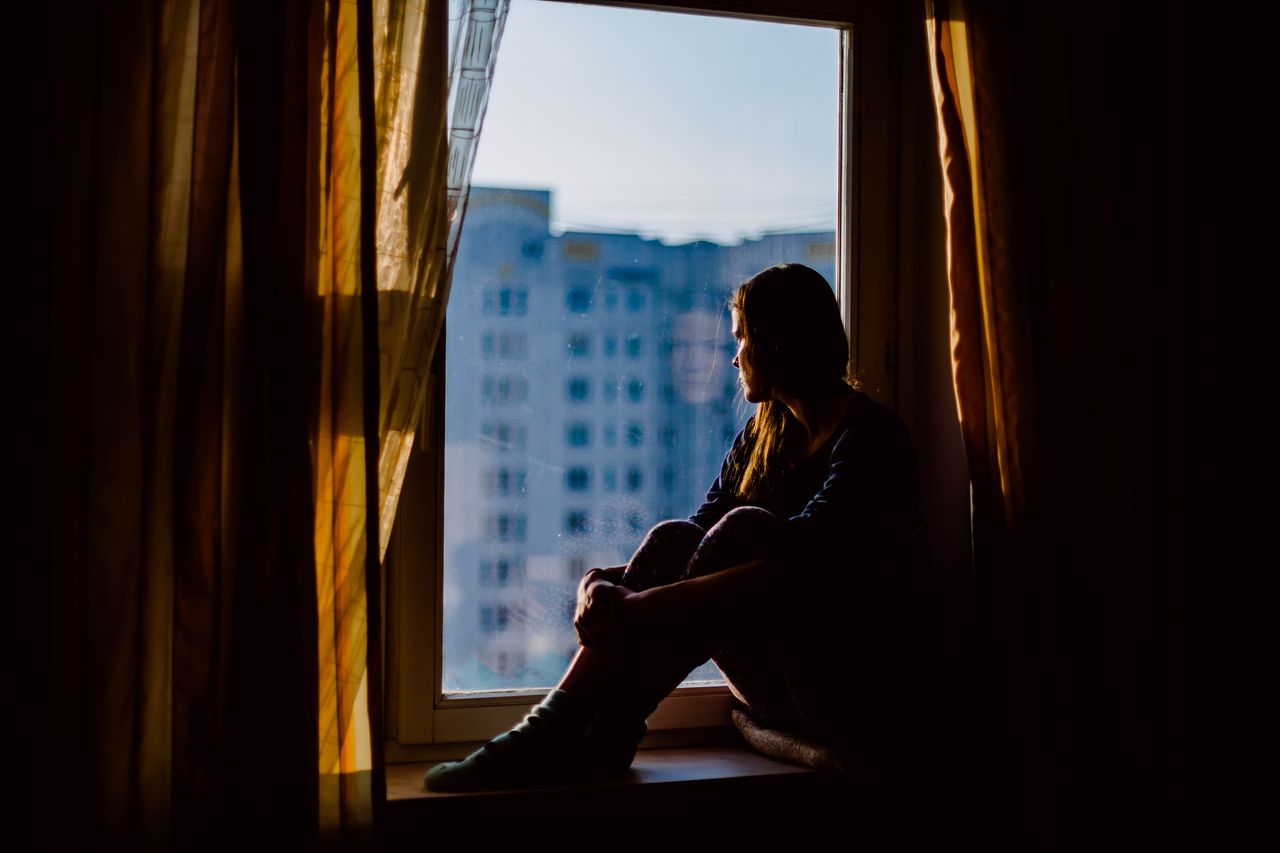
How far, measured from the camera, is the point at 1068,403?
1.58 metres

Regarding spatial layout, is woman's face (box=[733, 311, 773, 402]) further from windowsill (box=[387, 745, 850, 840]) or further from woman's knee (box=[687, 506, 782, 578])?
windowsill (box=[387, 745, 850, 840])

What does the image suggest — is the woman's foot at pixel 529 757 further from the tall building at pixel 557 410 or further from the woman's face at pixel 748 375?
the woman's face at pixel 748 375

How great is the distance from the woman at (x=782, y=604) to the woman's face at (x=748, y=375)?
0.02 m

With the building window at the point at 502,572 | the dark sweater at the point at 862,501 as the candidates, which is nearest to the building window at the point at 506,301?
the building window at the point at 502,572

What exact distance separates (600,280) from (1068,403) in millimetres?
796

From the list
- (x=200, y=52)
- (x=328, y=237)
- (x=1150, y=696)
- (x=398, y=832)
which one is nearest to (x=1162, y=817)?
(x=1150, y=696)

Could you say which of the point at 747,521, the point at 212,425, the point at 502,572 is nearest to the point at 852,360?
the point at 747,521

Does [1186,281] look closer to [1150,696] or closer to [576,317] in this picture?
[1150,696]

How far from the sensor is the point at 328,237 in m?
1.34

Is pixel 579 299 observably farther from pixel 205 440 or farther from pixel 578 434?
pixel 205 440

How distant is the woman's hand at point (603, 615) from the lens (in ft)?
4.84

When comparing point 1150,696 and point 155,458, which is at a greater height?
point 155,458

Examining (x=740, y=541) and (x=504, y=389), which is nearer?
(x=740, y=541)

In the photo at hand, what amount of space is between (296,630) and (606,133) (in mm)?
978
